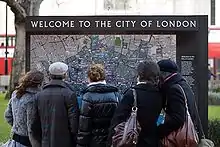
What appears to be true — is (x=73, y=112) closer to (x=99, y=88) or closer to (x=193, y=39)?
(x=99, y=88)

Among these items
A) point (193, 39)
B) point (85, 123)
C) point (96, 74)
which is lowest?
point (85, 123)

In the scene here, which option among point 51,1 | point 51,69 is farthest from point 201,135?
point 51,1

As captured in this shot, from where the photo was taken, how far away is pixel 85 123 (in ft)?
21.3

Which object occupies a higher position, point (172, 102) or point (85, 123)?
point (172, 102)

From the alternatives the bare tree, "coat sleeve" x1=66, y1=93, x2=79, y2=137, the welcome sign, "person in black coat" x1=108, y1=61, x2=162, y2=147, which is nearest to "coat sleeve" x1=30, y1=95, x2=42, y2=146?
"coat sleeve" x1=66, y1=93, x2=79, y2=137

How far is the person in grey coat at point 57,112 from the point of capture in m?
6.75

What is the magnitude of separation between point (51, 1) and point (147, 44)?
43.9 meters

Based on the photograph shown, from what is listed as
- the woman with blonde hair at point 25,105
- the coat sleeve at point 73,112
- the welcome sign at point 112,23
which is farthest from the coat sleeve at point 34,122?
the welcome sign at point 112,23

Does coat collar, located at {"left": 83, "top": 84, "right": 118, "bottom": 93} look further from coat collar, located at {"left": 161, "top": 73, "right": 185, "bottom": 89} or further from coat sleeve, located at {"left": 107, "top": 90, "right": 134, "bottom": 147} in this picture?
coat collar, located at {"left": 161, "top": 73, "right": 185, "bottom": 89}

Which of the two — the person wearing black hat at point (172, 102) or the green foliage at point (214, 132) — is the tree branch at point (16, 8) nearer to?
the green foliage at point (214, 132)

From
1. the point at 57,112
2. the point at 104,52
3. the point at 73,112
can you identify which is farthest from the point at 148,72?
the point at 104,52

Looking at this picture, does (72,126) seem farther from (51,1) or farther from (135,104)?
(51,1)

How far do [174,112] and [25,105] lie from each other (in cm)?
204

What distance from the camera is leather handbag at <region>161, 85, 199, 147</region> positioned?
6.04 meters
